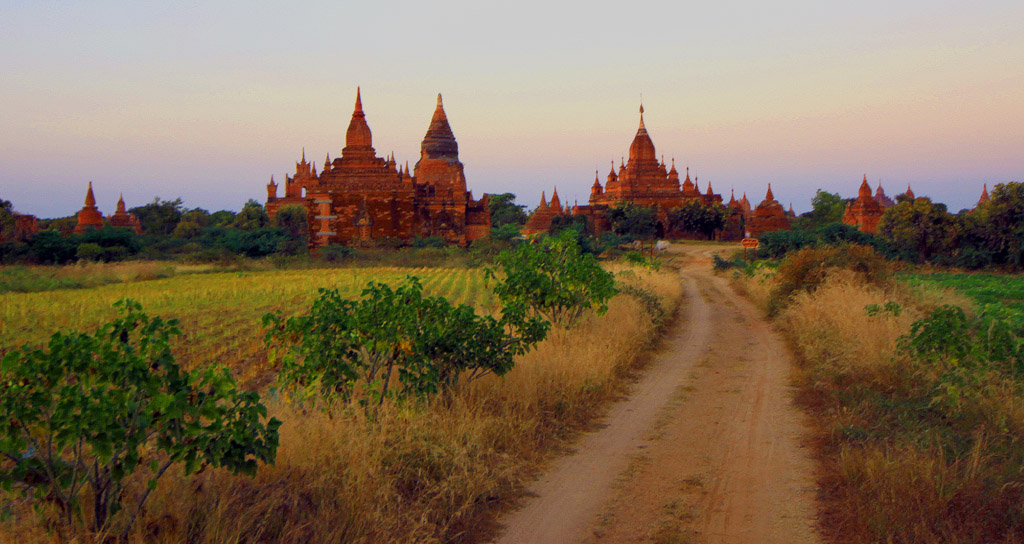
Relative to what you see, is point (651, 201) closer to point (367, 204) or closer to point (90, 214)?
point (367, 204)

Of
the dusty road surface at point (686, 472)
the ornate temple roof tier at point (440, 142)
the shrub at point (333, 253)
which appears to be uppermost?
the ornate temple roof tier at point (440, 142)

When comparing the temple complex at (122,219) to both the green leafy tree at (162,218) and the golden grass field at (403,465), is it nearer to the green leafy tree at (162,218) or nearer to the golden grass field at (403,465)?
the green leafy tree at (162,218)

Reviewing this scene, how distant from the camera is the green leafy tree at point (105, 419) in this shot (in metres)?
3.35

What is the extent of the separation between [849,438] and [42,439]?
5.74 meters

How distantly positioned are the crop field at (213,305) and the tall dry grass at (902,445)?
270 inches

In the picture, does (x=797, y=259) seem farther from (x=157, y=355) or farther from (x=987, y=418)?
(x=157, y=355)

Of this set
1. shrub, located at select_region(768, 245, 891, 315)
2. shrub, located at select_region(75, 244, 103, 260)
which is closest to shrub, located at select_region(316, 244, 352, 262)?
shrub, located at select_region(75, 244, 103, 260)

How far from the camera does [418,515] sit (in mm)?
4754

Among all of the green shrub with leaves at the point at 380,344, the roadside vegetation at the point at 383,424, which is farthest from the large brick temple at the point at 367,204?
the green shrub with leaves at the point at 380,344

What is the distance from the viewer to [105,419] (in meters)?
3.33

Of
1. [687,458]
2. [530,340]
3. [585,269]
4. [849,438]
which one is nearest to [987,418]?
[849,438]

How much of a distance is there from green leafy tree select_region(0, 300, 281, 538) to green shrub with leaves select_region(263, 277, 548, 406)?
1781mm

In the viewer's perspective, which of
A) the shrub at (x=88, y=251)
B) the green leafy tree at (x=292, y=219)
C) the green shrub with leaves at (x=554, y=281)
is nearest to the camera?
the green shrub with leaves at (x=554, y=281)

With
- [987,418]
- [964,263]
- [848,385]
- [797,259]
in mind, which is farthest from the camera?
[964,263]
